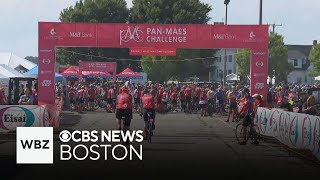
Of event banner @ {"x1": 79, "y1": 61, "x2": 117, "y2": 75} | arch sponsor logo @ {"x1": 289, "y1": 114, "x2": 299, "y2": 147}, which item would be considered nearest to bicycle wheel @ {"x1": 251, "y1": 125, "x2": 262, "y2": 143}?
arch sponsor logo @ {"x1": 289, "y1": 114, "x2": 299, "y2": 147}

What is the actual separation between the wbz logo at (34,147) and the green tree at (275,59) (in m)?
70.5

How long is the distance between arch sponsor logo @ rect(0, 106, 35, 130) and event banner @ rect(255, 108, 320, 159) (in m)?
7.46

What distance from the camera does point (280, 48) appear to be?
8488 centimetres

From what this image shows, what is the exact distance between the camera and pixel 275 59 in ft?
278

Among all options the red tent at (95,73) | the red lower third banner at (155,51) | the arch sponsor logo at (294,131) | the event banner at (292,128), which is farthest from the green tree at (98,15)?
the arch sponsor logo at (294,131)

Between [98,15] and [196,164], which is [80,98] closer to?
[196,164]

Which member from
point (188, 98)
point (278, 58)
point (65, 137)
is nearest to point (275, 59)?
point (278, 58)

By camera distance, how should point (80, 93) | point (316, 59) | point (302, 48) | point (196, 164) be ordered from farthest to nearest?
point (302, 48), point (316, 59), point (80, 93), point (196, 164)

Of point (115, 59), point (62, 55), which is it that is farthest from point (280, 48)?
point (62, 55)

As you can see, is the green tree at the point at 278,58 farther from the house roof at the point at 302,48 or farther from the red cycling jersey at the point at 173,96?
the red cycling jersey at the point at 173,96

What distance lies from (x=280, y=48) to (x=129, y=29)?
191 ft

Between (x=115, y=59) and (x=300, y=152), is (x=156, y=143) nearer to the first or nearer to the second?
(x=300, y=152)

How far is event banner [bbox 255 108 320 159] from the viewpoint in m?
14.2

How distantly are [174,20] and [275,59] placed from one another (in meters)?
16.0
